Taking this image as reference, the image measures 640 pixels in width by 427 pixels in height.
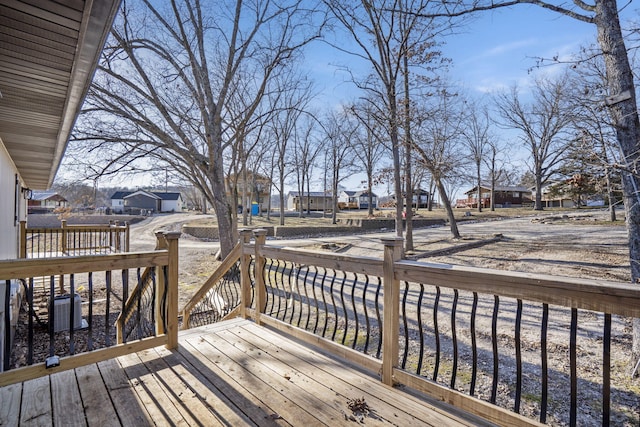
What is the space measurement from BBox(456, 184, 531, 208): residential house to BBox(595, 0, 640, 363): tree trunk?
42.5 meters

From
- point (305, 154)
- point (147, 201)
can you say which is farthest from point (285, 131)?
point (147, 201)

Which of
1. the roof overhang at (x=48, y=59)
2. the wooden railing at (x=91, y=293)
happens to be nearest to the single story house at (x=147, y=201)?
the roof overhang at (x=48, y=59)

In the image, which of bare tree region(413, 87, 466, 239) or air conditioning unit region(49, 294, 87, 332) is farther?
bare tree region(413, 87, 466, 239)

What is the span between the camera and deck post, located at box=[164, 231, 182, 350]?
9.72ft

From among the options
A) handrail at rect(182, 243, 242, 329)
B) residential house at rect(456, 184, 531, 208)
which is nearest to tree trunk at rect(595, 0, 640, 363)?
handrail at rect(182, 243, 242, 329)

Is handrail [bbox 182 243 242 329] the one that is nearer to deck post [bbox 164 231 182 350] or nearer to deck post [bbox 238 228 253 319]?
deck post [bbox 238 228 253 319]

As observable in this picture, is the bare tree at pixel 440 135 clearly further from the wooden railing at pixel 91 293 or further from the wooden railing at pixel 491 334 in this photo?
the wooden railing at pixel 91 293

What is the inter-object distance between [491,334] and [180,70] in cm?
996

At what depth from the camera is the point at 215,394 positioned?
7.41 feet

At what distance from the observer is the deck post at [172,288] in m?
2.96

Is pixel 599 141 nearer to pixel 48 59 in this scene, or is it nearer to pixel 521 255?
pixel 48 59

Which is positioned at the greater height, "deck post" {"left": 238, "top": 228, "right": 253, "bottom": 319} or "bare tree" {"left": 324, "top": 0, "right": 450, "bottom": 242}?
Answer: "bare tree" {"left": 324, "top": 0, "right": 450, "bottom": 242}

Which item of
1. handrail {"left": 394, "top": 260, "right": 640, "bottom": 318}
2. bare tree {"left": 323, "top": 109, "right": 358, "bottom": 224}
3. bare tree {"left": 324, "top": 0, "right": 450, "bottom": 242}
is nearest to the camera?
handrail {"left": 394, "top": 260, "right": 640, "bottom": 318}

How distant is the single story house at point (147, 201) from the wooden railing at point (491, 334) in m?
47.5
